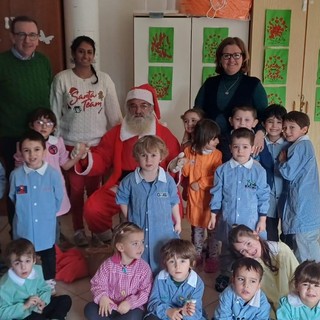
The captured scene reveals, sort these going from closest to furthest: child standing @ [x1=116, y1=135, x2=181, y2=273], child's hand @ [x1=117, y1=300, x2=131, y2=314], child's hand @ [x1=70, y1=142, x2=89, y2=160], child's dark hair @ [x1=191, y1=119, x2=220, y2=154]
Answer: child's hand @ [x1=117, y1=300, x2=131, y2=314] < child standing @ [x1=116, y1=135, x2=181, y2=273] < child's dark hair @ [x1=191, y1=119, x2=220, y2=154] < child's hand @ [x1=70, y1=142, x2=89, y2=160]

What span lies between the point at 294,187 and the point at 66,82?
161cm

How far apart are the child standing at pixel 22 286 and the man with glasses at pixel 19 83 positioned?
2.07 ft

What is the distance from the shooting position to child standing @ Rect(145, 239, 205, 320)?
7.82ft

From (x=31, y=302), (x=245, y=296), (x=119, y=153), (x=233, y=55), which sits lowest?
(x=31, y=302)

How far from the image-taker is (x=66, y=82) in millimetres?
3283

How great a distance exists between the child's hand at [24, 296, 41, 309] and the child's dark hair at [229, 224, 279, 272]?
3.33 ft

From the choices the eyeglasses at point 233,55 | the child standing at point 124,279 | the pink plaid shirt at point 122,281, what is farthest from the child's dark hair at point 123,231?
the eyeglasses at point 233,55

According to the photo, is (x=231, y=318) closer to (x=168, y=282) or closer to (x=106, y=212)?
(x=168, y=282)

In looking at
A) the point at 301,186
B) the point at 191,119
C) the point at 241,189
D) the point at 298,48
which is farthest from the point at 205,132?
the point at 298,48

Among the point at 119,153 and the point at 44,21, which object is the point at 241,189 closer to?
the point at 119,153

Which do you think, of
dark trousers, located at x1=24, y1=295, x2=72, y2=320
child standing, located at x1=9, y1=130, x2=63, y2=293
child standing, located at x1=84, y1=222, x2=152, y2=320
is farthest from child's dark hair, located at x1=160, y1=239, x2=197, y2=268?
child standing, located at x1=9, y1=130, x2=63, y2=293

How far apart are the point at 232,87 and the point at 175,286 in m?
1.33

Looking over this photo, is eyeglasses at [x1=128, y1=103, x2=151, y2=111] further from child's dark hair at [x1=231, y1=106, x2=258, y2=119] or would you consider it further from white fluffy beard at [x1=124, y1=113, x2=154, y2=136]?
child's dark hair at [x1=231, y1=106, x2=258, y2=119]

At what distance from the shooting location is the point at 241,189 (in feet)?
9.03
